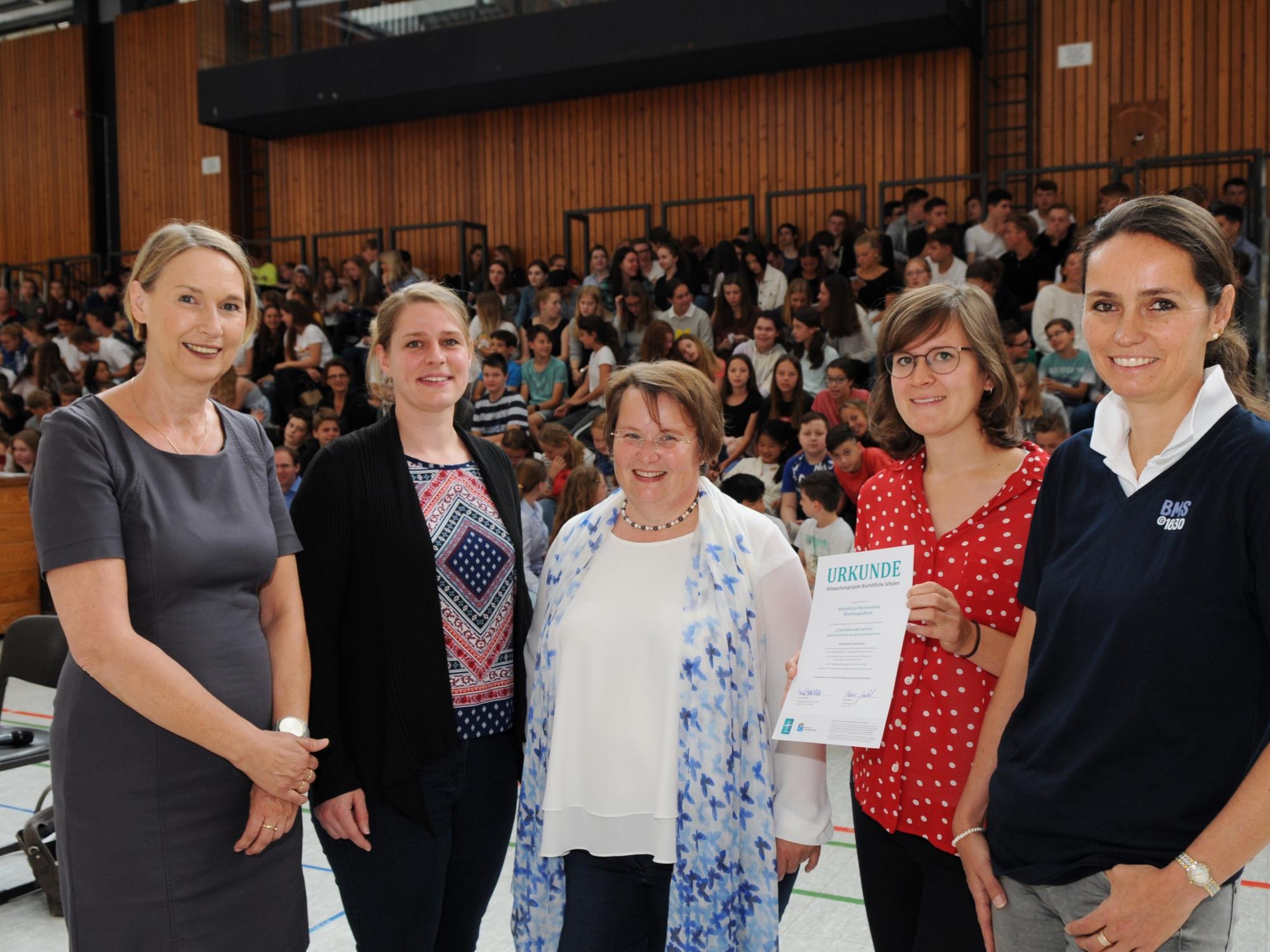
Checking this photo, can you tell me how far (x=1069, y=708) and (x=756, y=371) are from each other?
720 cm

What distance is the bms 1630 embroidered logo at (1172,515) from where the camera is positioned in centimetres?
144

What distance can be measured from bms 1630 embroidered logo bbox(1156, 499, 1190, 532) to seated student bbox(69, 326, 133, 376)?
41.1 feet

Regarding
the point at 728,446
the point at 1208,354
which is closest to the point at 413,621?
the point at 1208,354

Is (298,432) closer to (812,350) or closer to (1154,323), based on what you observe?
(812,350)

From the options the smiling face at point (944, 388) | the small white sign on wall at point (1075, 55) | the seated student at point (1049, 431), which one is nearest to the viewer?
the smiling face at point (944, 388)

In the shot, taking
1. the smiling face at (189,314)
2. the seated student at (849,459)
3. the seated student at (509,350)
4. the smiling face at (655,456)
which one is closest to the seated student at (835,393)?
the seated student at (849,459)

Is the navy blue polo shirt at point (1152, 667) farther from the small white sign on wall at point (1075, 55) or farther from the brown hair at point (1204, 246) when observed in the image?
the small white sign on wall at point (1075, 55)

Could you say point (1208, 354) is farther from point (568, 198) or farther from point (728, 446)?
point (568, 198)

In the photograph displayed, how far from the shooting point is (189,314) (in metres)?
1.98

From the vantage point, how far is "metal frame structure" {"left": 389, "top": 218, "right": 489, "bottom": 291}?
41.8 ft

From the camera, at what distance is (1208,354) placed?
1589 mm

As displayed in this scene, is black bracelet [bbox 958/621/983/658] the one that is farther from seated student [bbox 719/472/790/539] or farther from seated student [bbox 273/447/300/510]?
seated student [bbox 273/447/300/510]

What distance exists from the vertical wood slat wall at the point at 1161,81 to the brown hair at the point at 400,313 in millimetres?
9567

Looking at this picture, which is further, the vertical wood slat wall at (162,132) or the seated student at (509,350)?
the vertical wood slat wall at (162,132)
